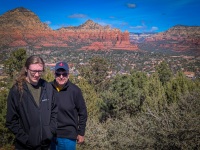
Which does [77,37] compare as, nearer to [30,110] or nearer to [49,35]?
[49,35]

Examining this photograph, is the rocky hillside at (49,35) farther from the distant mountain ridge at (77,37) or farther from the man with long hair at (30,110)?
the man with long hair at (30,110)

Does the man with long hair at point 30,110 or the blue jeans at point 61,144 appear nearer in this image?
the man with long hair at point 30,110

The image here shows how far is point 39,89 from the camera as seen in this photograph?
2.83 m

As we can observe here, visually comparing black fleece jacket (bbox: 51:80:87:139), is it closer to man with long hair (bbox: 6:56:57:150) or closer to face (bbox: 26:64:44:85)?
man with long hair (bbox: 6:56:57:150)

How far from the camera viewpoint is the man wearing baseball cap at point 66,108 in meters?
3.32

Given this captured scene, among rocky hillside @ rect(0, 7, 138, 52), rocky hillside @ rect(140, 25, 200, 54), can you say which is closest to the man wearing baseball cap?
rocky hillside @ rect(0, 7, 138, 52)

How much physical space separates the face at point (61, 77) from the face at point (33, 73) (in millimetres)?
585

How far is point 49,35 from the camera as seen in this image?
11975cm

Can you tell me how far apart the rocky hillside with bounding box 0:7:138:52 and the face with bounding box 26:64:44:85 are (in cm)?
7736

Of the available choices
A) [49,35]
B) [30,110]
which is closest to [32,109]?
[30,110]

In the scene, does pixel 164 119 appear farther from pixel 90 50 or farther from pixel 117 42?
pixel 117 42

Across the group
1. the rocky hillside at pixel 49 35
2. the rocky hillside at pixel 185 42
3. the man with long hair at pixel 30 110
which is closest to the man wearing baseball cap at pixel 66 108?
the man with long hair at pixel 30 110

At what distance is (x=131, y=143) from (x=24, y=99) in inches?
302

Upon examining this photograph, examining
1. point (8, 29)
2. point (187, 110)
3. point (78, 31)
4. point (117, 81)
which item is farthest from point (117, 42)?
point (187, 110)
